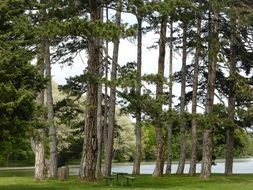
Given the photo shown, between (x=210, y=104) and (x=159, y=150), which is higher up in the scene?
(x=210, y=104)

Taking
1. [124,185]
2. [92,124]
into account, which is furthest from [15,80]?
[124,185]

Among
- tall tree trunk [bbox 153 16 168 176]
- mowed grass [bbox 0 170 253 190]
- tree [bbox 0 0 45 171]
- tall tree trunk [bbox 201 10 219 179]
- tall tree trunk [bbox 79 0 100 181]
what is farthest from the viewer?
tall tree trunk [bbox 153 16 168 176]

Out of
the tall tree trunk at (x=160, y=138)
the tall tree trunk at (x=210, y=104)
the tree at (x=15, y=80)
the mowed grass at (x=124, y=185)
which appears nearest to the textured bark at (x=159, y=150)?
the tall tree trunk at (x=160, y=138)

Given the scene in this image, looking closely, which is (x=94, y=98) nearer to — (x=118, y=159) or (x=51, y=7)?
(x=51, y=7)

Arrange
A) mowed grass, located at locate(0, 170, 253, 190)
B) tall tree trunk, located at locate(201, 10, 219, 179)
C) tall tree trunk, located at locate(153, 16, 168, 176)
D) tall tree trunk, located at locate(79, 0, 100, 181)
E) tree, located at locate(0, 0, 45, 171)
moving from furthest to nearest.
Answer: tall tree trunk, located at locate(153, 16, 168, 176) < tall tree trunk, located at locate(201, 10, 219, 179) < tall tree trunk, located at locate(79, 0, 100, 181) < mowed grass, located at locate(0, 170, 253, 190) < tree, located at locate(0, 0, 45, 171)

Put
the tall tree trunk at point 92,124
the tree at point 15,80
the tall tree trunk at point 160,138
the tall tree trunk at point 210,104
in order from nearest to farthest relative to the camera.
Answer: the tree at point 15,80, the tall tree trunk at point 92,124, the tall tree trunk at point 210,104, the tall tree trunk at point 160,138

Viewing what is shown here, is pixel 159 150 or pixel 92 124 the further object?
pixel 159 150

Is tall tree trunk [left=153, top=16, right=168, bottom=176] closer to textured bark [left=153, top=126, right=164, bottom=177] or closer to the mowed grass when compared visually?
textured bark [left=153, top=126, right=164, bottom=177]

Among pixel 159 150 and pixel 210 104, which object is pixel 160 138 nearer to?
pixel 159 150

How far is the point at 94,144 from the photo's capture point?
23.7 metres

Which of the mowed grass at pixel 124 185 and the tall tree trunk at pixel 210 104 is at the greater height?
the tall tree trunk at pixel 210 104

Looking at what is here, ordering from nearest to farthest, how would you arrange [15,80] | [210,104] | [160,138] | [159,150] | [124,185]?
[15,80], [124,185], [210,104], [160,138], [159,150]

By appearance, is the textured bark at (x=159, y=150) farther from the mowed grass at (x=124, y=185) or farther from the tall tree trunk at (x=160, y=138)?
the mowed grass at (x=124, y=185)

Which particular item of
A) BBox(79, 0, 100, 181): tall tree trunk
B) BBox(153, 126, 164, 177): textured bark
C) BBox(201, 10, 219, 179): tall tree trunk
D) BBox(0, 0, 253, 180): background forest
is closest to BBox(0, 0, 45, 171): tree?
BBox(0, 0, 253, 180): background forest
